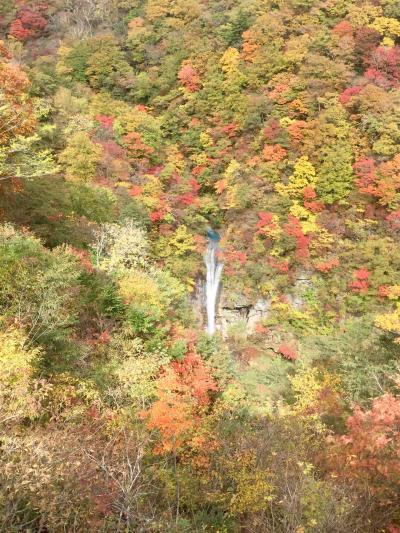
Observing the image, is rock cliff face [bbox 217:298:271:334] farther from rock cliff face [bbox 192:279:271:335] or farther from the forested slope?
the forested slope

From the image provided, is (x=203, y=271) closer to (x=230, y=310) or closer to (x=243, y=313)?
(x=230, y=310)

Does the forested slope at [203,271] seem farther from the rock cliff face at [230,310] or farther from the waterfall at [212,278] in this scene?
the waterfall at [212,278]

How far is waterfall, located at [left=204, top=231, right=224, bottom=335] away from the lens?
32.2 m

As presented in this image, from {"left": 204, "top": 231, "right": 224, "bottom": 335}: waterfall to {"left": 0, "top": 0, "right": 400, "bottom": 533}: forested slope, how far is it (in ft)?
3.46

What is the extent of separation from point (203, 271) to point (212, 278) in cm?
89

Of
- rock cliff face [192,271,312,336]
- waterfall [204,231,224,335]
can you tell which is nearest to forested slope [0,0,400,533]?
rock cliff face [192,271,312,336]

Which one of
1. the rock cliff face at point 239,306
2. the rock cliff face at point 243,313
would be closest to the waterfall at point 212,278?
the rock cliff face at point 239,306

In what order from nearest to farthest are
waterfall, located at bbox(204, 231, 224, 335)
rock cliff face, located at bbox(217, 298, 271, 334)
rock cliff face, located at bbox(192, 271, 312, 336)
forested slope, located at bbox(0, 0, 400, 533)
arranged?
forested slope, located at bbox(0, 0, 400, 533), rock cliff face, located at bbox(192, 271, 312, 336), rock cliff face, located at bbox(217, 298, 271, 334), waterfall, located at bbox(204, 231, 224, 335)

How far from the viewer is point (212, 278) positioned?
109 feet

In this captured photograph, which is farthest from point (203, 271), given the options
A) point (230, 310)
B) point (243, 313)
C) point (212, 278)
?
point (243, 313)

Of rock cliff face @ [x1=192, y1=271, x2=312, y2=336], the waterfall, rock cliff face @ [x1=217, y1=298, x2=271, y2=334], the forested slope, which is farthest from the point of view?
the waterfall

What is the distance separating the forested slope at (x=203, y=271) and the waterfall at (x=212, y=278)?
1.06 m

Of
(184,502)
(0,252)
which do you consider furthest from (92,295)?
(184,502)

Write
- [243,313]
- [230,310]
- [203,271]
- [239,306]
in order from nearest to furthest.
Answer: [239,306] → [243,313] → [230,310] → [203,271]
